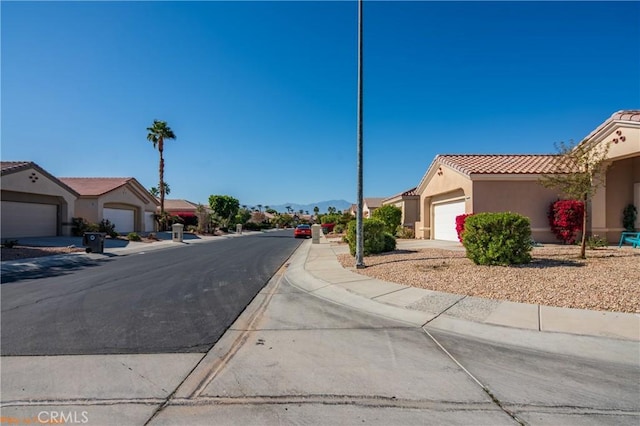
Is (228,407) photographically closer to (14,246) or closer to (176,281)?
(176,281)

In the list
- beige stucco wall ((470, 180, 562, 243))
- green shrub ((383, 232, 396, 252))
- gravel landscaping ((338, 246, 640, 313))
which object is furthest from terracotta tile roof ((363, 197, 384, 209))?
gravel landscaping ((338, 246, 640, 313))

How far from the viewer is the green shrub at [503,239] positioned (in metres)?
9.26

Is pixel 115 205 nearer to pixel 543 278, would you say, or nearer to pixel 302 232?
pixel 302 232

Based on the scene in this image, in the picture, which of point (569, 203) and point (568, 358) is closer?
point (568, 358)

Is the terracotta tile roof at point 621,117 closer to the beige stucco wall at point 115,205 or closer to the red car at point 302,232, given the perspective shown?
the red car at point 302,232

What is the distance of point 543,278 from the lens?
25.8ft

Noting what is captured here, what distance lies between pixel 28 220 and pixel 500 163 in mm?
30841

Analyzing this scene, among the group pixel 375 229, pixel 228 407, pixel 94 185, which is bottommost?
pixel 228 407

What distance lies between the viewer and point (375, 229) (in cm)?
1419

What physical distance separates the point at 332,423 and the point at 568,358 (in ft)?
10.8

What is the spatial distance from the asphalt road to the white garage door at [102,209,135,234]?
24251 millimetres

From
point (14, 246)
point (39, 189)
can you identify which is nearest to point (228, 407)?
point (14, 246)

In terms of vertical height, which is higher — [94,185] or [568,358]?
[94,185]

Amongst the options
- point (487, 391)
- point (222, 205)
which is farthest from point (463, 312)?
point (222, 205)
